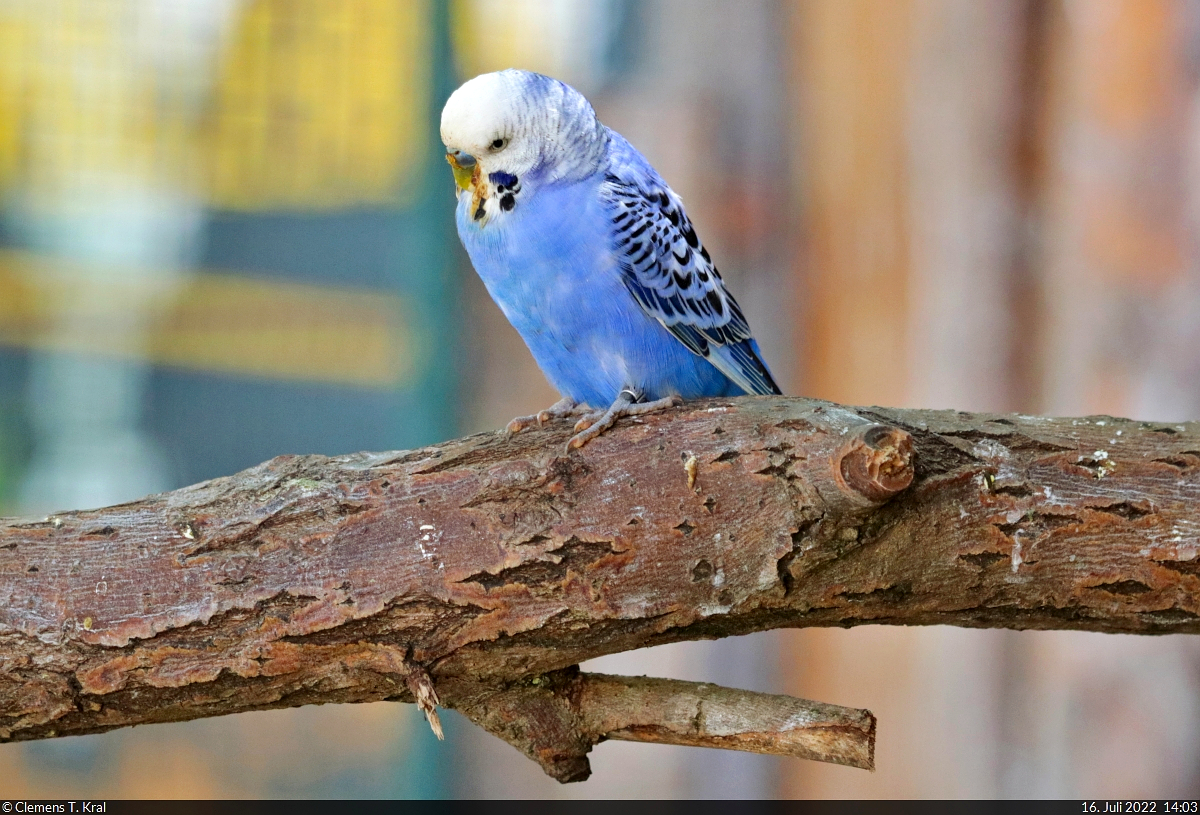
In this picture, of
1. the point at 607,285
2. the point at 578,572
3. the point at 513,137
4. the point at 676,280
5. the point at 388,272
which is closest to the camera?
the point at 578,572

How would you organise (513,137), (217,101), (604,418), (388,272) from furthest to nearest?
(217,101)
(388,272)
(513,137)
(604,418)

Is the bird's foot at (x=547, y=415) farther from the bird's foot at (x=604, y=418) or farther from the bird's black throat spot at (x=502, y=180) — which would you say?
the bird's black throat spot at (x=502, y=180)

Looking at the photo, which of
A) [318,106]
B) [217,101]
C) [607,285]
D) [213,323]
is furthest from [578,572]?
[217,101]

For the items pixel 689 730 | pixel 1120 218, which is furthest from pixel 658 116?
pixel 689 730

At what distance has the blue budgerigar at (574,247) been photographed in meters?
2.62

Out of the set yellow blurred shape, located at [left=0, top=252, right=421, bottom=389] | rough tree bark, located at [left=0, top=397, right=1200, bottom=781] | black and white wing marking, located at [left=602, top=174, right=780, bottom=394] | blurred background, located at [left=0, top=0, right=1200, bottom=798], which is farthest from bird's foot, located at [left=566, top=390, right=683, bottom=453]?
yellow blurred shape, located at [left=0, top=252, right=421, bottom=389]

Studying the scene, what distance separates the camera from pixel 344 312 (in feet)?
16.3

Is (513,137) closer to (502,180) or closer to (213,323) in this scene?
(502,180)

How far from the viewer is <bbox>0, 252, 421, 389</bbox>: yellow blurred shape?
491 cm

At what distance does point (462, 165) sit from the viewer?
2678 mm

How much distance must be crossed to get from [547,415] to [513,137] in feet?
2.19

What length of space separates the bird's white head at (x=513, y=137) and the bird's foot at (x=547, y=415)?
507mm

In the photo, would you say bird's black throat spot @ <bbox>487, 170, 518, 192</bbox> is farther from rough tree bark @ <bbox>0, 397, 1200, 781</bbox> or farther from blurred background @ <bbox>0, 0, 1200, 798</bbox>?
blurred background @ <bbox>0, 0, 1200, 798</bbox>

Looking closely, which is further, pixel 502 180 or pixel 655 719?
pixel 502 180
